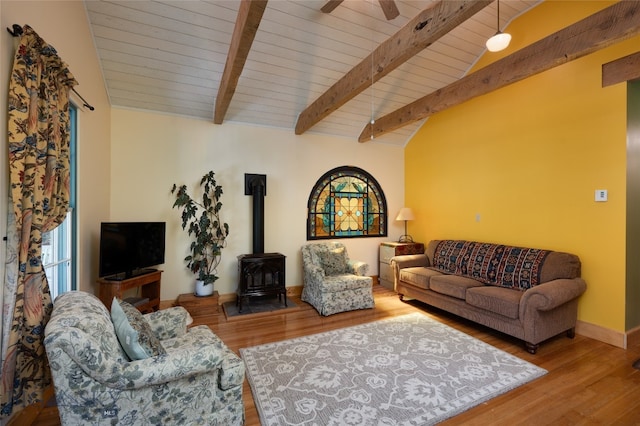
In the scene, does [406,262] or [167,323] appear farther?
[406,262]

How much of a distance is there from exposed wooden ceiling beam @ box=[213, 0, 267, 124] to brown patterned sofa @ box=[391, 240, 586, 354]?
10.9 ft

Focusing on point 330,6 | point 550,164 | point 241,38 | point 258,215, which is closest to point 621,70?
point 550,164

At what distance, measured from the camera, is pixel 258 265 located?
3971 millimetres

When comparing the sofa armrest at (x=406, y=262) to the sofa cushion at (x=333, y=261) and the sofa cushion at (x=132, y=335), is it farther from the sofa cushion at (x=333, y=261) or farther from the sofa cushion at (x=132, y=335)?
the sofa cushion at (x=132, y=335)

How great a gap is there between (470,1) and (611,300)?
3200 millimetres

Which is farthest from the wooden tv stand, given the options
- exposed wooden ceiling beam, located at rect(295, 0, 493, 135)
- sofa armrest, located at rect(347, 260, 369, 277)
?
exposed wooden ceiling beam, located at rect(295, 0, 493, 135)

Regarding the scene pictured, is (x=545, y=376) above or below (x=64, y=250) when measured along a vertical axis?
below

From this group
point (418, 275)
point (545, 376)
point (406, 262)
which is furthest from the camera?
point (406, 262)

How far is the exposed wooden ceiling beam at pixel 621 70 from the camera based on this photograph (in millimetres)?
2580

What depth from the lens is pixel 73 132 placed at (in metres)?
2.61

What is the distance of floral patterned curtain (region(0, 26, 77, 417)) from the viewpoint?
1563 mm

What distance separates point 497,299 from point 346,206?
2821 mm

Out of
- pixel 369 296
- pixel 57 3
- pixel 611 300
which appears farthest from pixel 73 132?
pixel 611 300

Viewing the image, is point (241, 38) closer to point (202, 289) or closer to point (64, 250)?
point (64, 250)
